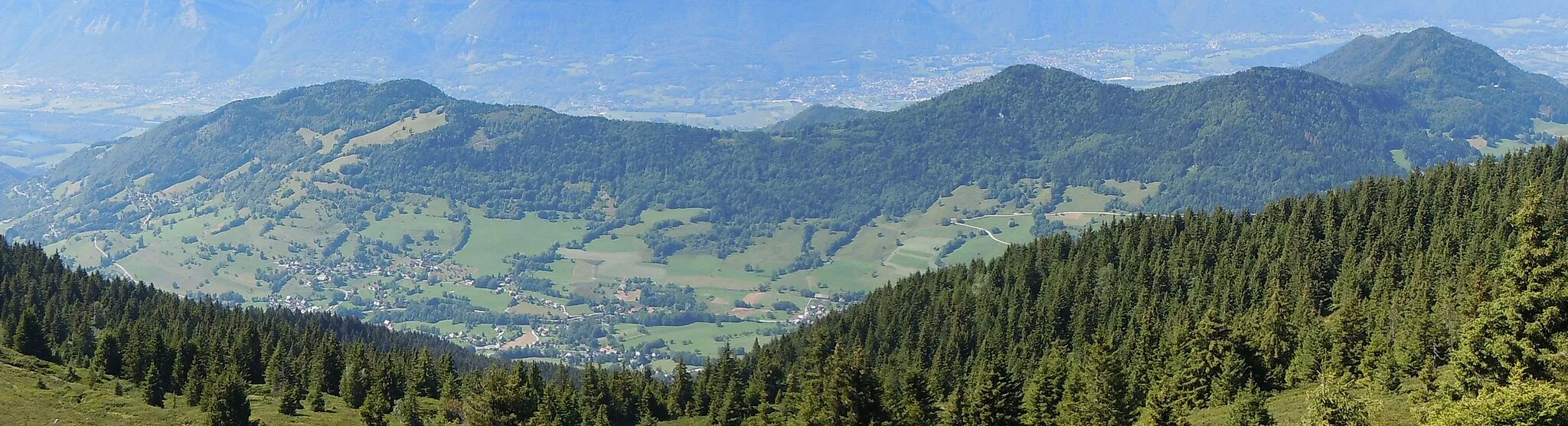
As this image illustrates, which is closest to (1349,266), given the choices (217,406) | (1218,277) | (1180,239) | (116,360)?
(1218,277)

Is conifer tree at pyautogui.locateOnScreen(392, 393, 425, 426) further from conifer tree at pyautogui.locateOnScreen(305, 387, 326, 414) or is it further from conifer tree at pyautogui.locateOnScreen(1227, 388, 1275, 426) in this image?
conifer tree at pyautogui.locateOnScreen(1227, 388, 1275, 426)

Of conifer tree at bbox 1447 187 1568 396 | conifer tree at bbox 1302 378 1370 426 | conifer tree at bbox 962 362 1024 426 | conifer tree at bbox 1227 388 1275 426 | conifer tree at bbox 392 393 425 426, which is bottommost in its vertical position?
conifer tree at bbox 392 393 425 426

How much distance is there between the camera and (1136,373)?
8219 centimetres

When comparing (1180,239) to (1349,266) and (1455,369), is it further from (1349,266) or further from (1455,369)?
(1455,369)

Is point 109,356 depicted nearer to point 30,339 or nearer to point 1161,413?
point 30,339

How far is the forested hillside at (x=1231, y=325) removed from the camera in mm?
49094

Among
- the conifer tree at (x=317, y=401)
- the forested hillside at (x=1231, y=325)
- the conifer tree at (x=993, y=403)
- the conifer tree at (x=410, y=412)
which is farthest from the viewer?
the conifer tree at (x=317, y=401)

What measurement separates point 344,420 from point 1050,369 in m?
51.7

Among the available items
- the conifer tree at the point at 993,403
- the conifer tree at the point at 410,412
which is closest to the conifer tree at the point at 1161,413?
the conifer tree at the point at 993,403

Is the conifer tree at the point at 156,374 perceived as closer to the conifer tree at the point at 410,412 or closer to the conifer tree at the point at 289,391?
the conifer tree at the point at 289,391

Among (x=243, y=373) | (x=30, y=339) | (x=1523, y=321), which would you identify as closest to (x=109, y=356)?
(x=30, y=339)

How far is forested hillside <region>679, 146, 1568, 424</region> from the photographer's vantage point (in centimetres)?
4909

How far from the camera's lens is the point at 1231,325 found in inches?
Answer: 3228

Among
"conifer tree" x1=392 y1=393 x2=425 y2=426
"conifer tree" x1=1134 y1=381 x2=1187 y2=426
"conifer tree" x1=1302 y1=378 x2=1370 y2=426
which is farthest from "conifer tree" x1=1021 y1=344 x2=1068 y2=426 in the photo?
"conifer tree" x1=392 y1=393 x2=425 y2=426
